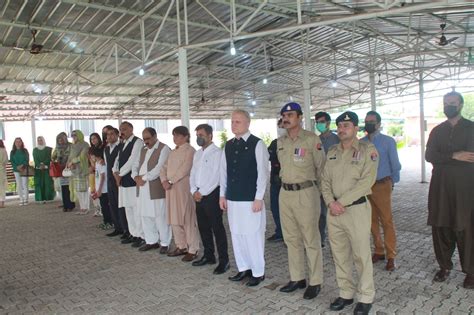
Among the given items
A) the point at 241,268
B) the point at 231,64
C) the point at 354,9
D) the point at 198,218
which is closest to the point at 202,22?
the point at 354,9

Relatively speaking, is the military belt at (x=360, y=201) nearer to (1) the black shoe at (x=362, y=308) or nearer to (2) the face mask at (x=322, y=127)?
(1) the black shoe at (x=362, y=308)

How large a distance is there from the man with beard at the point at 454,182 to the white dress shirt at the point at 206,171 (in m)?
1.91

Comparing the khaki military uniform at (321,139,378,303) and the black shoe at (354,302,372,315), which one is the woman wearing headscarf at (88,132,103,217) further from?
the black shoe at (354,302,372,315)

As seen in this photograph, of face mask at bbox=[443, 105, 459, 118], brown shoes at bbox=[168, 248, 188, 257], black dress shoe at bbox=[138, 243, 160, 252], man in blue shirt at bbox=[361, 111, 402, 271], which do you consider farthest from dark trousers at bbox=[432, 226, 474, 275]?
black dress shoe at bbox=[138, 243, 160, 252]

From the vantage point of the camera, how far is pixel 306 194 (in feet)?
9.69

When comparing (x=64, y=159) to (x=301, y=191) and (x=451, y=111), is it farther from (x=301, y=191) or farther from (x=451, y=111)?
(x=451, y=111)

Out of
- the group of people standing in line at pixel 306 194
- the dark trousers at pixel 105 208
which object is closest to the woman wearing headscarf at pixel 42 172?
the dark trousers at pixel 105 208

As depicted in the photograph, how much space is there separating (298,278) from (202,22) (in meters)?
6.83

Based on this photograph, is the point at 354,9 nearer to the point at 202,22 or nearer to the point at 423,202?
the point at 202,22

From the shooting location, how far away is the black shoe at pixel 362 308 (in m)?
2.62

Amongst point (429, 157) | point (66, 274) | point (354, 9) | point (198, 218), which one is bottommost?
point (66, 274)

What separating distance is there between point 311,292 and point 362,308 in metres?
0.47

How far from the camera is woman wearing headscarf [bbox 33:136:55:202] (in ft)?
28.5

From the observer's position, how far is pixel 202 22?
28.0ft
